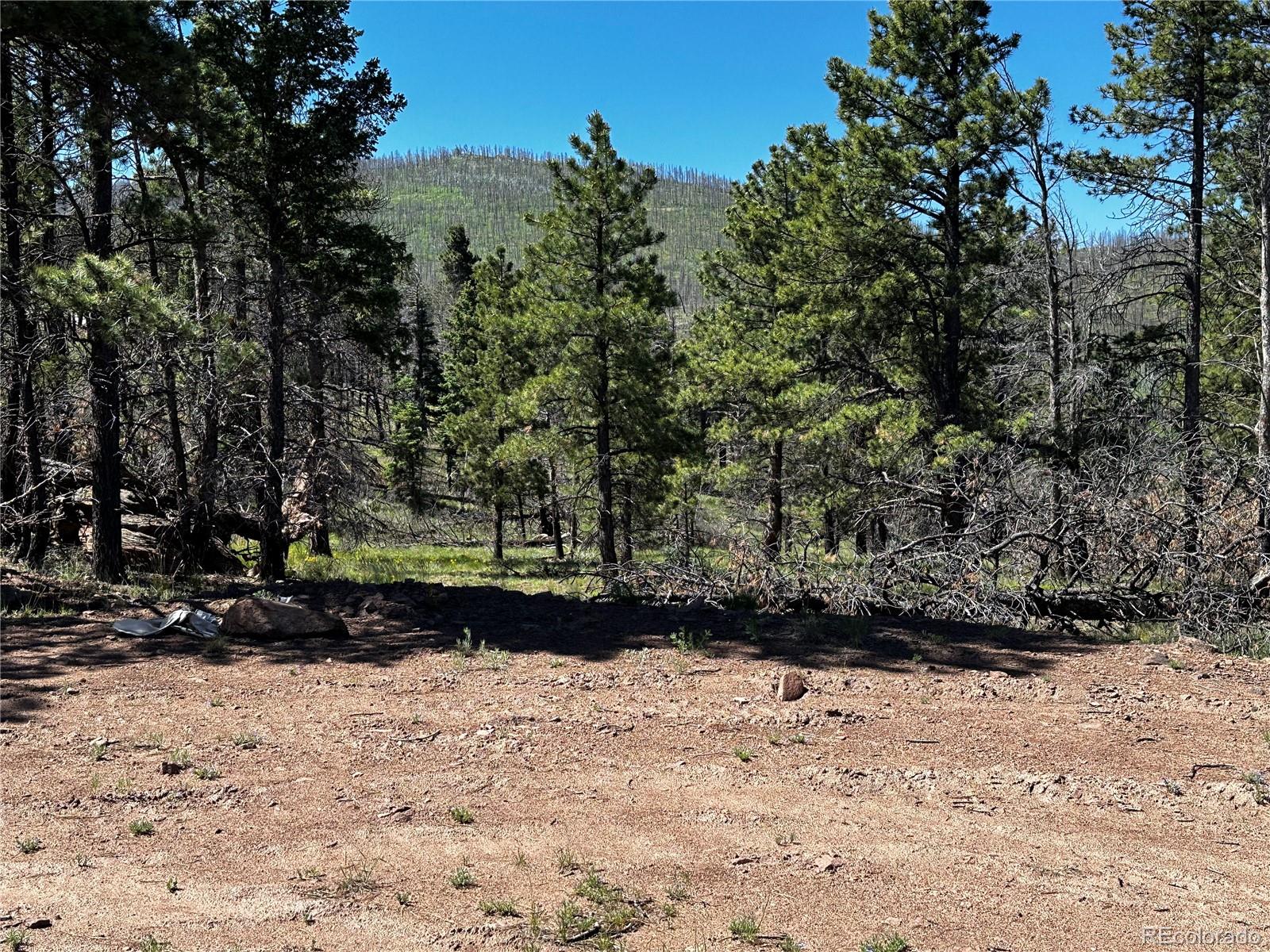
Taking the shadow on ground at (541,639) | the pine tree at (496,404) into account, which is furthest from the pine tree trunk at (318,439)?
the shadow on ground at (541,639)

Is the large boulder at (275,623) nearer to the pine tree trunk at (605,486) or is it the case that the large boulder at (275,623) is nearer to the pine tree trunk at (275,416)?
the pine tree trunk at (275,416)

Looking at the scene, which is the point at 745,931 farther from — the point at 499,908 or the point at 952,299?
the point at 952,299

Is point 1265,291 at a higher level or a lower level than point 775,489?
higher

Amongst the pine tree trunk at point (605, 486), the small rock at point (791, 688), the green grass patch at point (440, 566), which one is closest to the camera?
the small rock at point (791, 688)

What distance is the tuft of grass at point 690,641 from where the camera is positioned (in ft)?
26.2

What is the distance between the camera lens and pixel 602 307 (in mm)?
18578

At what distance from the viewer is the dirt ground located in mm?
3797

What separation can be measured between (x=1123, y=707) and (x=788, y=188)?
743 inches

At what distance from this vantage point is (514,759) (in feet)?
18.5

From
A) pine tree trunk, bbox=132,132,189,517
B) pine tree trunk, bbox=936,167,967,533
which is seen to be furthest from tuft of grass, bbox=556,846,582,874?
pine tree trunk, bbox=936,167,967,533

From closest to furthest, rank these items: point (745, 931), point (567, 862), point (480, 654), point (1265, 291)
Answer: point (745, 931), point (567, 862), point (480, 654), point (1265, 291)

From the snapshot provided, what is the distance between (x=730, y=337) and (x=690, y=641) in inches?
597

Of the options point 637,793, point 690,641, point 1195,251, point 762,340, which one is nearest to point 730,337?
point 762,340

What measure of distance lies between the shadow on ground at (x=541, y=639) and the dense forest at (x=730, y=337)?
3.14ft
